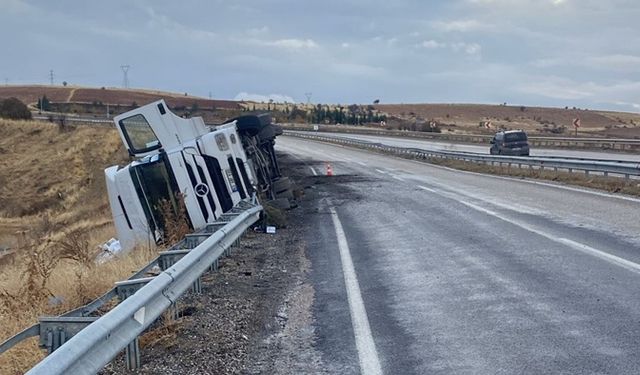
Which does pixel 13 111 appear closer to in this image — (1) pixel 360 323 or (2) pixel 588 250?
(2) pixel 588 250

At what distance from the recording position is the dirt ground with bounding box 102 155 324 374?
240 inches

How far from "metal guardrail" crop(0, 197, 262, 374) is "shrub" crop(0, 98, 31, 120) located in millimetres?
64752

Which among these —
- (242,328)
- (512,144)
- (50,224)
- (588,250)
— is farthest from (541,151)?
(242,328)

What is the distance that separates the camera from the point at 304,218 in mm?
17328

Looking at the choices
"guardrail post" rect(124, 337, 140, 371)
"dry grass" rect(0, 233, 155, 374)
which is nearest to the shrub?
"dry grass" rect(0, 233, 155, 374)

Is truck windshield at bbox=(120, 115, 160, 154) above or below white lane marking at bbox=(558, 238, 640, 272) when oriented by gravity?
above

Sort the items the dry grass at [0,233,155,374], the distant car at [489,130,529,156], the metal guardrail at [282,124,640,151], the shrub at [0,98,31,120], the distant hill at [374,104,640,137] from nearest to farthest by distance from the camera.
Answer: the dry grass at [0,233,155,374], the distant car at [489,130,529,156], the metal guardrail at [282,124,640,151], the shrub at [0,98,31,120], the distant hill at [374,104,640,137]

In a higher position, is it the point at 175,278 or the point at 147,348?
the point at 175,278

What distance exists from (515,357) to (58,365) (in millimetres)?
3572

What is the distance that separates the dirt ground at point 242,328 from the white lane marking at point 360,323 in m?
0.40

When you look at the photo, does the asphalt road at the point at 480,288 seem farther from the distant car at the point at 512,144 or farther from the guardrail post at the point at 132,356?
the distant car at the point at 512,144

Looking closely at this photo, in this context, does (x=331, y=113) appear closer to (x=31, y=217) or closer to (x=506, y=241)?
(x=31, y=217)

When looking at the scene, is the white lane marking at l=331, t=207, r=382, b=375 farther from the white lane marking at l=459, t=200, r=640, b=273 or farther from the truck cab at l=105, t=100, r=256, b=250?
the truck cab at l=105, t=100, r=256, b=250

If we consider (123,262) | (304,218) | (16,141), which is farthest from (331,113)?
(123,262)
